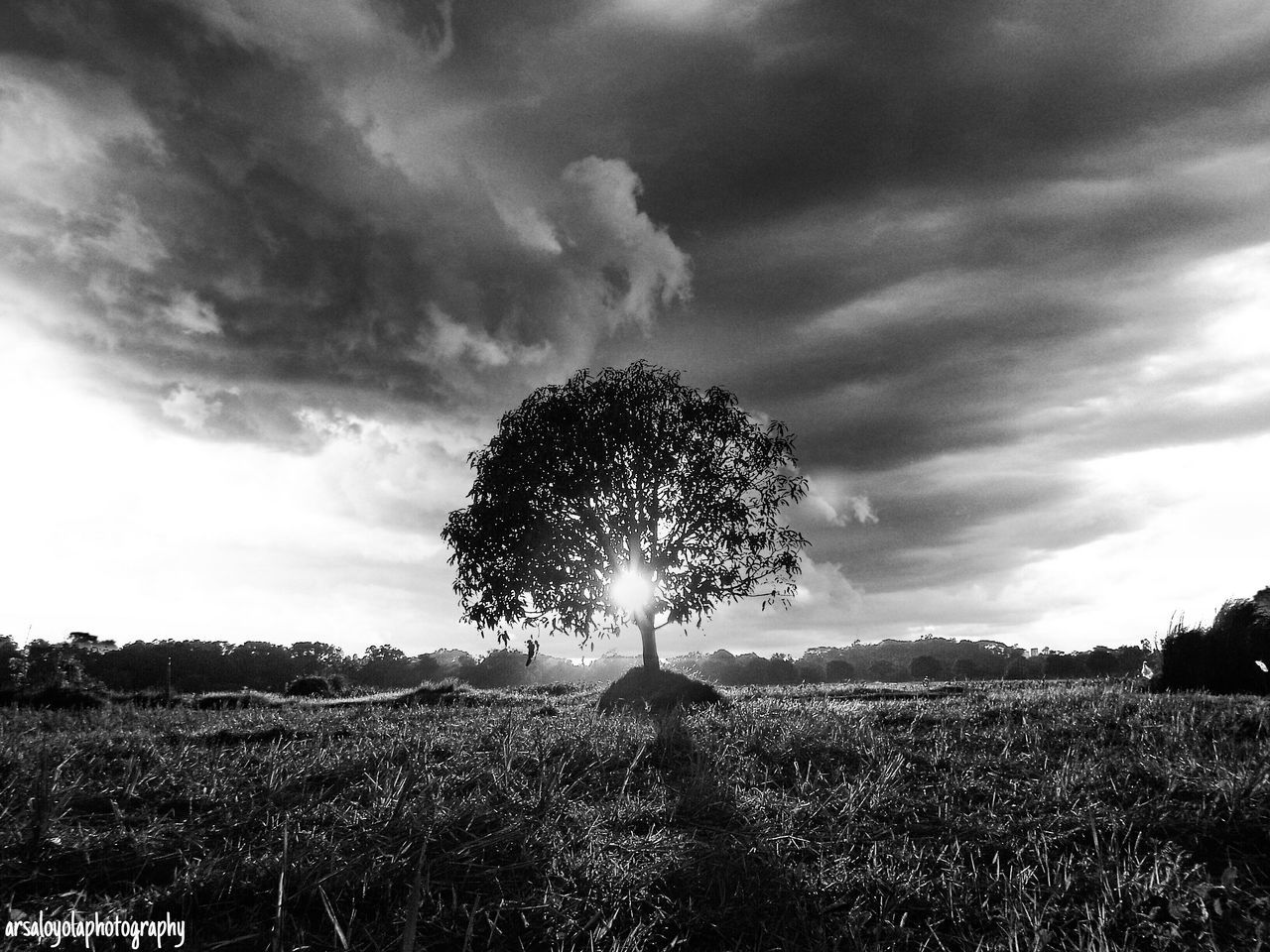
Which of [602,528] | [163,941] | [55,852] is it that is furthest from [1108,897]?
[602,528]

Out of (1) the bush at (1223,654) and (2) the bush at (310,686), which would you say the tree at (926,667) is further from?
(2) the bush at (310,686)

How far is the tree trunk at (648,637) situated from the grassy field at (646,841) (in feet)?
44.0

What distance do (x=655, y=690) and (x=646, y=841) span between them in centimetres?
1263

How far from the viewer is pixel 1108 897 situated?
321 centimetres

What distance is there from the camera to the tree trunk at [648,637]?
1917 centimetres

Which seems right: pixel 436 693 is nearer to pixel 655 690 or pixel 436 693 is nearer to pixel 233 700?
pixel 233 700

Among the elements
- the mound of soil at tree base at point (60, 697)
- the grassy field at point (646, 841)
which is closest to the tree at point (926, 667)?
the grassy field at point (646, 841)

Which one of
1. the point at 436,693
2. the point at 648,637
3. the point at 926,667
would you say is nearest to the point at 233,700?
the point at 436,693

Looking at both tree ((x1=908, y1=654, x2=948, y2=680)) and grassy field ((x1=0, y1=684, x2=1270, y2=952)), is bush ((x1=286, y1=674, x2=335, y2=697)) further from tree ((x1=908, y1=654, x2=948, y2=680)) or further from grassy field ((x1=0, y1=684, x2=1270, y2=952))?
tree ((x1=908, y1=654, x2=948, y2=680))

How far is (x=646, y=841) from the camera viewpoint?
12.2ft

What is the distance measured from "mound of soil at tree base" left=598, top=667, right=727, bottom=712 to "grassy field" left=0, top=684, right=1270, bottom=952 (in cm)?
859

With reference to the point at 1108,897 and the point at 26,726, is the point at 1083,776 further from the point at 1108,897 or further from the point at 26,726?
the point at 26,726

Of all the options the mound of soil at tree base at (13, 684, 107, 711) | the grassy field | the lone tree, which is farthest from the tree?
the mound of soil at tree base at (13, 684, 107, 711)

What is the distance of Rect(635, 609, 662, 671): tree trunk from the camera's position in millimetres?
19166
